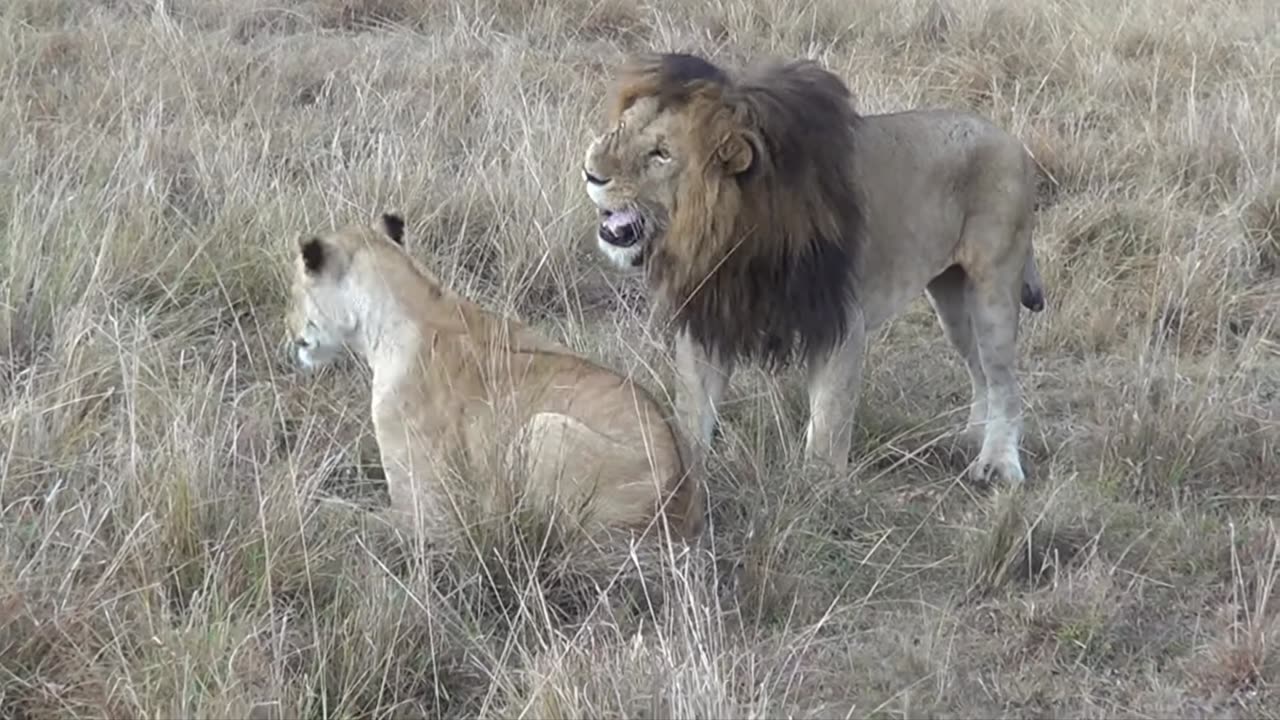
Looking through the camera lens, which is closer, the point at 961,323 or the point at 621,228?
the point at 621,228

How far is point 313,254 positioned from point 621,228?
0.69 m

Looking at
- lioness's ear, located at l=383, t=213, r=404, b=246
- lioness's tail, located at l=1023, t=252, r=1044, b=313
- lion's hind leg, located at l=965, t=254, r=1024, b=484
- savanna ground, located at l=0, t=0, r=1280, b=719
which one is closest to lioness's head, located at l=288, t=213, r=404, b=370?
lioness's ear, located at l=383, t=213, r=404, b=246

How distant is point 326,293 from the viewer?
405cm

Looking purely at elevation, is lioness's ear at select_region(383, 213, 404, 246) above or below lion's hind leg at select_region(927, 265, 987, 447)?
above

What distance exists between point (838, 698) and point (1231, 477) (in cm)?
166

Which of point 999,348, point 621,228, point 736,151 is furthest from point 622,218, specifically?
point 999,348

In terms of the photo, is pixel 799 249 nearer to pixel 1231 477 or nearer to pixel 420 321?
pixel 420 321

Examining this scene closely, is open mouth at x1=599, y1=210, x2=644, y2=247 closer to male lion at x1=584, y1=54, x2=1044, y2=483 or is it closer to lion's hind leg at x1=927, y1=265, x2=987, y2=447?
male lion at x1=584, y1=54, x2=1044, y2=483

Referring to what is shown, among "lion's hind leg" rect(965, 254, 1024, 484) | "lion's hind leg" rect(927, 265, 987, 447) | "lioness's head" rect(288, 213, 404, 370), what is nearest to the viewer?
"lioness's head" rect(288, 213, 404, 370)

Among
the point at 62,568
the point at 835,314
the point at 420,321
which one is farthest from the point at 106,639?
the point at 835,314

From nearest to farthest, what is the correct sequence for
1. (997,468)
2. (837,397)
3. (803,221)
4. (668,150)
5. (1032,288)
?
(668,150), (803,221), (837,397), (997,468), (1032,288)

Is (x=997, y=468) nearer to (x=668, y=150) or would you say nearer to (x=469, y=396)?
(x=668, y=150)

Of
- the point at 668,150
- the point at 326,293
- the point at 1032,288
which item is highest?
the point at 668,150

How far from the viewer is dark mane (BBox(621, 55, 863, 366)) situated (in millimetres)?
4047
